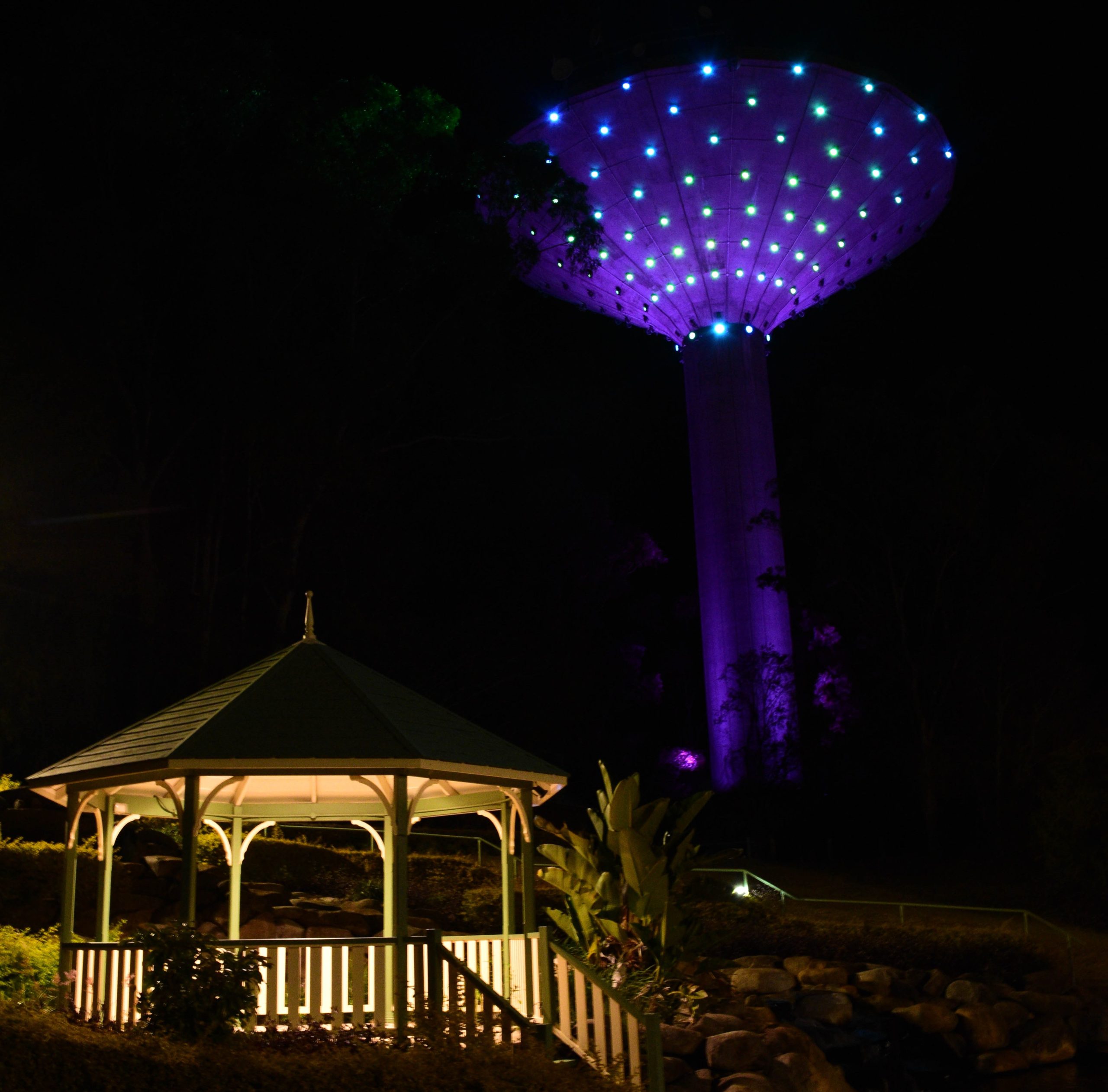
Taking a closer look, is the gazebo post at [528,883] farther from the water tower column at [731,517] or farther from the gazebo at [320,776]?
the water tower column at [731,517]

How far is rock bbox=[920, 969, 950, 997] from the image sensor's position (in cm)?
1853

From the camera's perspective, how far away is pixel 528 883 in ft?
38.2

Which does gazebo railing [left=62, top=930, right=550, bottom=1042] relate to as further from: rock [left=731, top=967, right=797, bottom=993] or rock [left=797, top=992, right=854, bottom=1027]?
rock [left=731, top=967, right=797, bottom=993]

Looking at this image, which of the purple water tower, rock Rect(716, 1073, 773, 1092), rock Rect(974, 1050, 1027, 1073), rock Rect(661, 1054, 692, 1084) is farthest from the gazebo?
the purple water tower

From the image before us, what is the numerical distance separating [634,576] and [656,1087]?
43165mm

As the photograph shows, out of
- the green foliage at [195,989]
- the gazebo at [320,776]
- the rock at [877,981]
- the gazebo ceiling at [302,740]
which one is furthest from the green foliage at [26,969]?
the rock at [877,981]

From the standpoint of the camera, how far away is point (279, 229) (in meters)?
27.8

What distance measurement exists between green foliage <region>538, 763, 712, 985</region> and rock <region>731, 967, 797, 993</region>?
3707 millimetres

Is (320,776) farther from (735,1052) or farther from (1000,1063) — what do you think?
(1000,1063)

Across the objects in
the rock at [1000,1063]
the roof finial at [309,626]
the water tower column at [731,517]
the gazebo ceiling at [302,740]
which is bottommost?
the rock at [1000,1063]

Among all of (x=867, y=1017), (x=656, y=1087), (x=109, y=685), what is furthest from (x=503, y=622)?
(x=656, y=1087)

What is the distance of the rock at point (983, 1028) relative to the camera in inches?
663

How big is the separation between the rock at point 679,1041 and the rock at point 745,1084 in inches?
34.8

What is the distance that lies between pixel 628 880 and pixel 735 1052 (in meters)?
2.20
